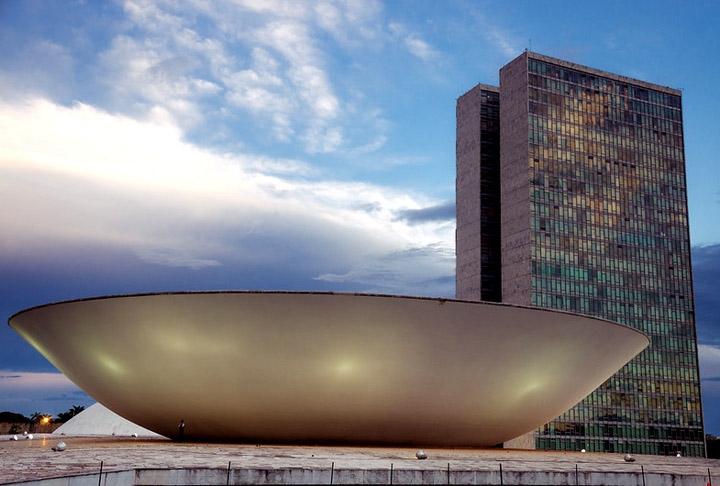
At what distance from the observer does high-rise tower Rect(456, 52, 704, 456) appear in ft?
296

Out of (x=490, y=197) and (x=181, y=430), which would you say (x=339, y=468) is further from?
(x=490, y=197)

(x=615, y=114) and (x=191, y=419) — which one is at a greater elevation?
(x=615, y=114)

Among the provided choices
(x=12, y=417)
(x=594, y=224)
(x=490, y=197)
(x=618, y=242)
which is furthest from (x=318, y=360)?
(x=618, y=242)

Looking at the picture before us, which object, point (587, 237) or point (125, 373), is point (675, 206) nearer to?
point (587, 237)

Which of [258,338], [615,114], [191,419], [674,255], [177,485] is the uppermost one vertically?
[615,114]

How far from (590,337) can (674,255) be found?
8348cm

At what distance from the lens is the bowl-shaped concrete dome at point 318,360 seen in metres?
19.0

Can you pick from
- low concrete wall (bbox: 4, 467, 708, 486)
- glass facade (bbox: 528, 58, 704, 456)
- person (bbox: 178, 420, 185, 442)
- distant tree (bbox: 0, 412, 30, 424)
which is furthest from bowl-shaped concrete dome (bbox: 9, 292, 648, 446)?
glass facade (bbox: 528, 58, 704, 456)

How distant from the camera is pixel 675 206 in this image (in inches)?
3947

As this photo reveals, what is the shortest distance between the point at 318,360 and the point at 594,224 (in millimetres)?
80519

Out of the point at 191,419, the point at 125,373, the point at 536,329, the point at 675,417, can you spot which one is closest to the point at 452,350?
the point at 536,329

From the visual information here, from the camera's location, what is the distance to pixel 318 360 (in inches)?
754

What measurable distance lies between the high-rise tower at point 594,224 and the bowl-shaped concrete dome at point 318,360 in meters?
68.8

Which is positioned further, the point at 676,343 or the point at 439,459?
the point at 676,343
